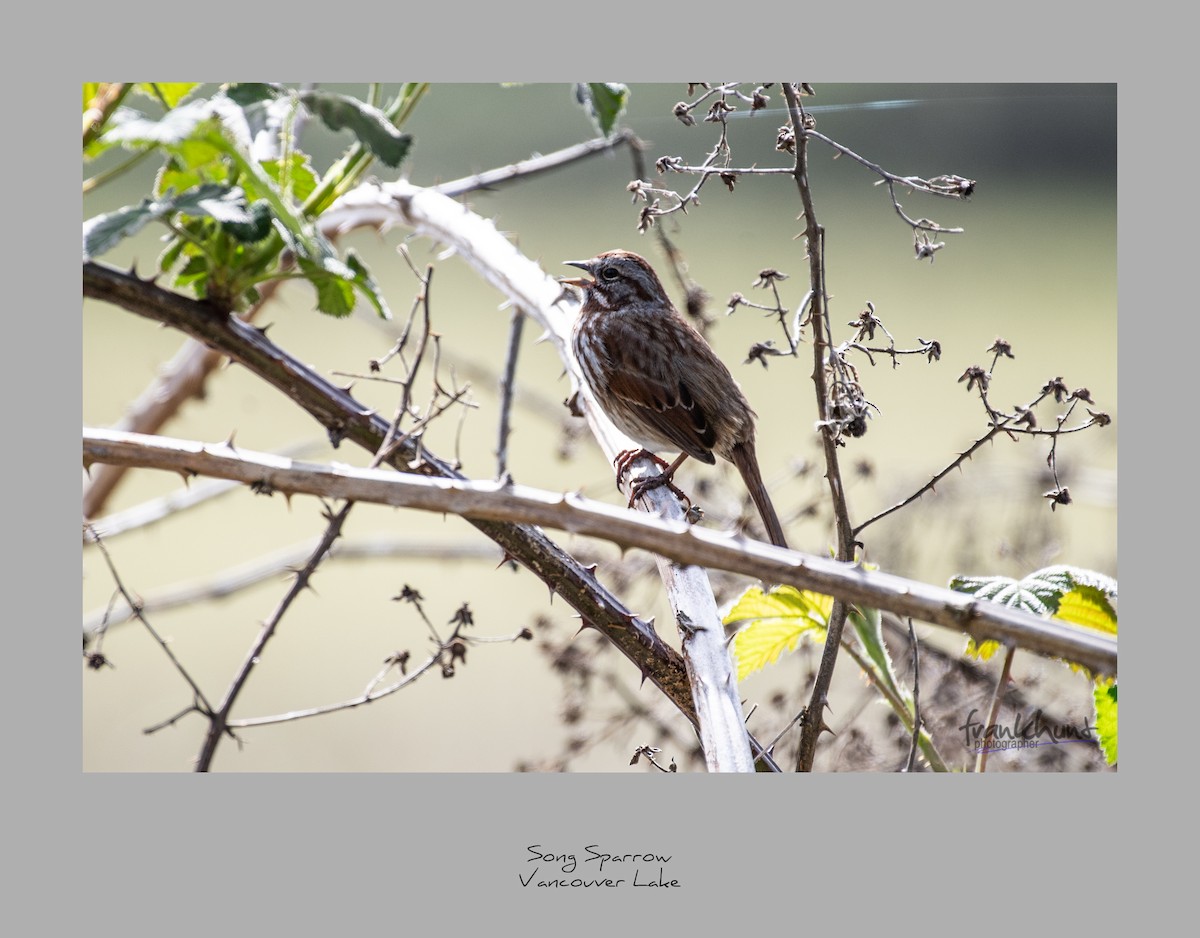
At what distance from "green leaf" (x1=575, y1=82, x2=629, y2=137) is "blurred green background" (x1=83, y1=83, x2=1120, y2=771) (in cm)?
10

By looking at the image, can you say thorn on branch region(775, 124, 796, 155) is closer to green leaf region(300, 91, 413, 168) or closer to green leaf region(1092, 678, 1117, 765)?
green leaf region(300, 91, 413, 168)

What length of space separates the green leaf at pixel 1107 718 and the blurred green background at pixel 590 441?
198mm

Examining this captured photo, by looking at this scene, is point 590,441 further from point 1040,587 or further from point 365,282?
point 1040,587

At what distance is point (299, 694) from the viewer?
324cm

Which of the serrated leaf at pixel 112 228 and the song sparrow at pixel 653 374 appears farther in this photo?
the song sparrow at pixel 653 374

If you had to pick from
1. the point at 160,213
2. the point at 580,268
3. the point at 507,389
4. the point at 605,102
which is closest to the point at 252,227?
the point at 160,213

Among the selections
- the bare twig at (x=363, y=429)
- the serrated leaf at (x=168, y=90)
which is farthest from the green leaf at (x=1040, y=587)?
the serrated leaf at (x=168, y=90)

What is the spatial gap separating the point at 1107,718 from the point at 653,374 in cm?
158

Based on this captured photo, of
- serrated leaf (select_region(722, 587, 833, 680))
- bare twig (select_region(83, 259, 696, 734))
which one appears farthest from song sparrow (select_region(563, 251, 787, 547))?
bare twig (select_region(83, 259, 696, 734))

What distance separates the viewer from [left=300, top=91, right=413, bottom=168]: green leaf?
7.46 ft

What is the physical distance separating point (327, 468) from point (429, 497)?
205mm

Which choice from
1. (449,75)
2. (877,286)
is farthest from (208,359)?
(877,286)

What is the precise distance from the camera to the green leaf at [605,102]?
2.47 m

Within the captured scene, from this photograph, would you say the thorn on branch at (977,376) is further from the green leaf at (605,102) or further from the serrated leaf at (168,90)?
the serrated leaf at (168,90)
